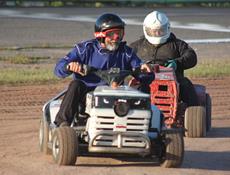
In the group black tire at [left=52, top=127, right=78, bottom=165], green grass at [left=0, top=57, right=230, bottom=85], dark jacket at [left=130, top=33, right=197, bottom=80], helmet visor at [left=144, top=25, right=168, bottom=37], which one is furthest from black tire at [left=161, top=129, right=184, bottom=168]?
green grass at [left=0, top=57, right=230, bottom=85]

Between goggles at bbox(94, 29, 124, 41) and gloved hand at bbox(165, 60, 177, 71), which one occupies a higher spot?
goggles at bbox(94, 29, 124, 41)

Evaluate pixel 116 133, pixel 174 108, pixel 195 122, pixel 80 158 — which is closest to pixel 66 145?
pixel 116 133

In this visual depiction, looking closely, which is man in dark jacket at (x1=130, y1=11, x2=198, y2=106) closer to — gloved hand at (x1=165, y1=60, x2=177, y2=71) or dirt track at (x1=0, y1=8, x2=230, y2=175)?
gloved hand at (x1=165, y1=60, x2=177, y2=71)

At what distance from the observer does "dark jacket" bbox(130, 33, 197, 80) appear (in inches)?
459

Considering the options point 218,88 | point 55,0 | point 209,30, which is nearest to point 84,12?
point 55,0

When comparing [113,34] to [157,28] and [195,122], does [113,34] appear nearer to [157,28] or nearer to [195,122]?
[195,122]

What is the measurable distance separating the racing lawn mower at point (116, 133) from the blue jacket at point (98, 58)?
56cm

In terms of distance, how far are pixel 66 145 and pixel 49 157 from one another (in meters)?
0.86

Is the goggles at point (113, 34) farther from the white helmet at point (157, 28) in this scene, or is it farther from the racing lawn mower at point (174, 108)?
the white helmet at point (157, 28)

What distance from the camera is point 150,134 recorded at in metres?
8.98

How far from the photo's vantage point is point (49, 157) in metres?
9.45

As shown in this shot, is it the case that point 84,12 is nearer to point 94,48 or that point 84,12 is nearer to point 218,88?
point 218,88

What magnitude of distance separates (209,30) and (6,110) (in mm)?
16518

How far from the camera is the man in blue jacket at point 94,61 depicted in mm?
9195
